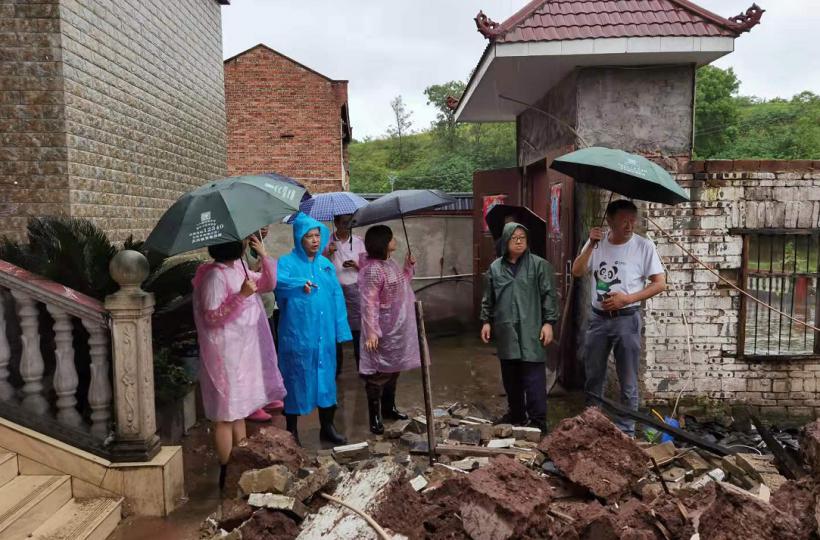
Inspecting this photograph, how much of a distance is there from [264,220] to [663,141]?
13.4 feet

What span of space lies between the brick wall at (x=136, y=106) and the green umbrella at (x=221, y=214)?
1905 millimetres

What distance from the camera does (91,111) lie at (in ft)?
15.8

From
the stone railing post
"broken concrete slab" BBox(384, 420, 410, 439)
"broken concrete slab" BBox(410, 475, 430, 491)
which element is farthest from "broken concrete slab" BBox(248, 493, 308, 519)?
"broken concrete slab" BBox(384, 420, 410, 439)

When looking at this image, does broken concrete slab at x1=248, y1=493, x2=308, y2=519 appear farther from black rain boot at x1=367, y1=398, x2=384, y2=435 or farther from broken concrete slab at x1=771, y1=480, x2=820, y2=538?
broken concrete slab at x1=771, y1=480, x2=820, y2=538

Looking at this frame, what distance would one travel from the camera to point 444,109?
47969 mm

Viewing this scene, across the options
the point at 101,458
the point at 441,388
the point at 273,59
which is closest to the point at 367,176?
the point at 273,59

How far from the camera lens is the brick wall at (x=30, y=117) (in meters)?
4.28

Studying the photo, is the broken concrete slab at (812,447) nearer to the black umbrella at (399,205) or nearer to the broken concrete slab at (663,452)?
the broken concrete slab at (663,452)

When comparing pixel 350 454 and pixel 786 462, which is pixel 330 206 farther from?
pixel 786 462

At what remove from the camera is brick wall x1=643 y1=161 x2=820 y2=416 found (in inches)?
203

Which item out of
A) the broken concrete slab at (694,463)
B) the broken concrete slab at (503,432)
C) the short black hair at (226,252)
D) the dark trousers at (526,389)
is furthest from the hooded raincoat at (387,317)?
the broken concrete slab at (694,463)

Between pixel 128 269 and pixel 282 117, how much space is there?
1581 centimetres

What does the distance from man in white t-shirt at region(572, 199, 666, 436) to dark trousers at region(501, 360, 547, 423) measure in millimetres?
539

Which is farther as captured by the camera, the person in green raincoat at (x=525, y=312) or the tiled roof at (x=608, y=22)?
the tiled roof at (x=608, y=22)
